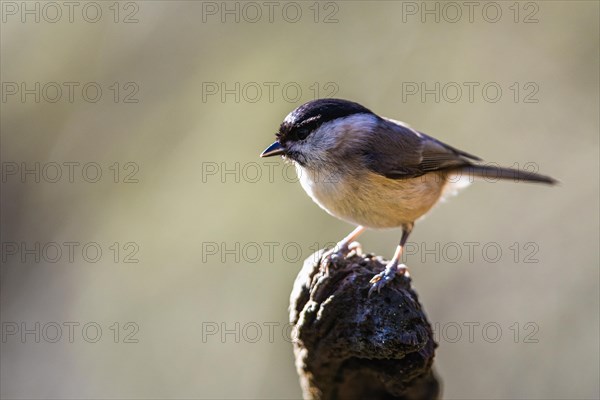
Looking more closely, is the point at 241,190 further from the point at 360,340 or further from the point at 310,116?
the point at 360,340

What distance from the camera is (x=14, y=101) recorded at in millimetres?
5730

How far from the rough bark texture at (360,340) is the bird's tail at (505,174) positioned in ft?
3.48

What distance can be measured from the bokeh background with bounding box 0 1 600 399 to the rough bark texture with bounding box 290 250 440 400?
319cm

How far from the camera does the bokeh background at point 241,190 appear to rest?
555 cm

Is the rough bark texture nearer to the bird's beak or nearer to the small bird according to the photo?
the small bird

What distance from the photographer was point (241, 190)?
20.2 ft

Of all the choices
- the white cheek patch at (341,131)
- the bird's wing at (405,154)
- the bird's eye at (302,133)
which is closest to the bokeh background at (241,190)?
the bird's wing at (405,154)

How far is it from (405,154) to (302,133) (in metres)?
0.73

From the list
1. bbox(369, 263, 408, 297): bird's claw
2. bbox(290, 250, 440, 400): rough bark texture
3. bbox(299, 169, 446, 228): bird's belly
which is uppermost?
bbox(299, 169, 446, 228): bird's belly

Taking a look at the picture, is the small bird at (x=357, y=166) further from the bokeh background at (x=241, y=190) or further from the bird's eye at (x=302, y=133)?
the bokeh background at (x=241, y=190)

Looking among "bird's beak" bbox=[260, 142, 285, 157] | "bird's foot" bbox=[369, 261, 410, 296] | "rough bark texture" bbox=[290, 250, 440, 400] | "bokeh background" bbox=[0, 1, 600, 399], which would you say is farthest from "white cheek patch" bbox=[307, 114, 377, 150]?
"bokeh background" bbox=[0, 1, 600, 399]

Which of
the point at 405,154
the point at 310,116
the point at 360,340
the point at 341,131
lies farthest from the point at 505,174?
the point at 360,340

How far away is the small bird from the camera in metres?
3.80

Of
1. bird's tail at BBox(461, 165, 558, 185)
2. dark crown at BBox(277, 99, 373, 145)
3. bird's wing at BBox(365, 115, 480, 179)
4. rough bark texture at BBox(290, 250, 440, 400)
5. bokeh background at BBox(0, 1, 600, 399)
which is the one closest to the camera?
rough bark texture at BBox(290, 250, 440, 400)
